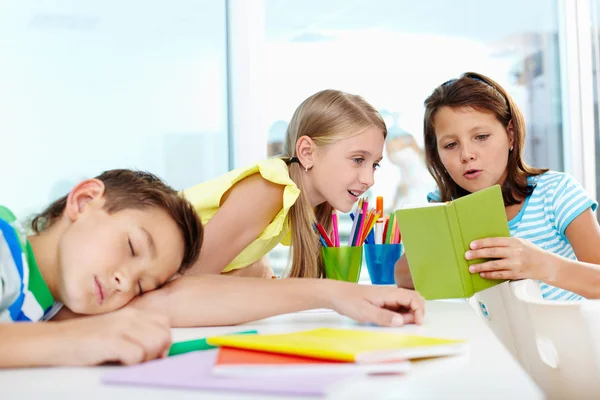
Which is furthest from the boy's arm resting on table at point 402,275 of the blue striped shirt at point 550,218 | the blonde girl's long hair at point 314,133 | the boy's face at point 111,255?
the boy's face at point 111,255

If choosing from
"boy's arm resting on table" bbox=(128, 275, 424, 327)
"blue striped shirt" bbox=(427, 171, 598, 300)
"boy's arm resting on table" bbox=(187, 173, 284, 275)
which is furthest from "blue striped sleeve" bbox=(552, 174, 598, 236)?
"boy's arm resting on table" bbox=(128, 275, 424, 327)

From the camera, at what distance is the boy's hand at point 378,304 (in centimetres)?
65

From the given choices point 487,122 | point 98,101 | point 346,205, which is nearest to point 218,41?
point 98,101

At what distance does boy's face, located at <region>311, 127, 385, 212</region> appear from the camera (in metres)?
1.27

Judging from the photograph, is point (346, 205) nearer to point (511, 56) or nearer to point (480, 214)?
point (480, 214)

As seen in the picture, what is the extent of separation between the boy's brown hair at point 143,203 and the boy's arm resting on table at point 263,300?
0.19 ft

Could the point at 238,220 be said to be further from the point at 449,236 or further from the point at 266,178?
the point at 449,236

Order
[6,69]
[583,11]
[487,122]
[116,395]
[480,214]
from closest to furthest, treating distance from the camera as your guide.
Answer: [116,395]
[480,214]
[487,122]
[6,69]
[583,11]

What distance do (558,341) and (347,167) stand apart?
0.63m

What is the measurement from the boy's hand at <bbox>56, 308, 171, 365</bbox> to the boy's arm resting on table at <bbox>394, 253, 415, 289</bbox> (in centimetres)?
64

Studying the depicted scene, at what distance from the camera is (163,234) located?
2.28 ft

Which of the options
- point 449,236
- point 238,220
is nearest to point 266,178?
point 238,220

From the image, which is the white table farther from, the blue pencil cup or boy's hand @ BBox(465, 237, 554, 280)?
the blue pencil cup

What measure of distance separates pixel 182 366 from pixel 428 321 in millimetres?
317
